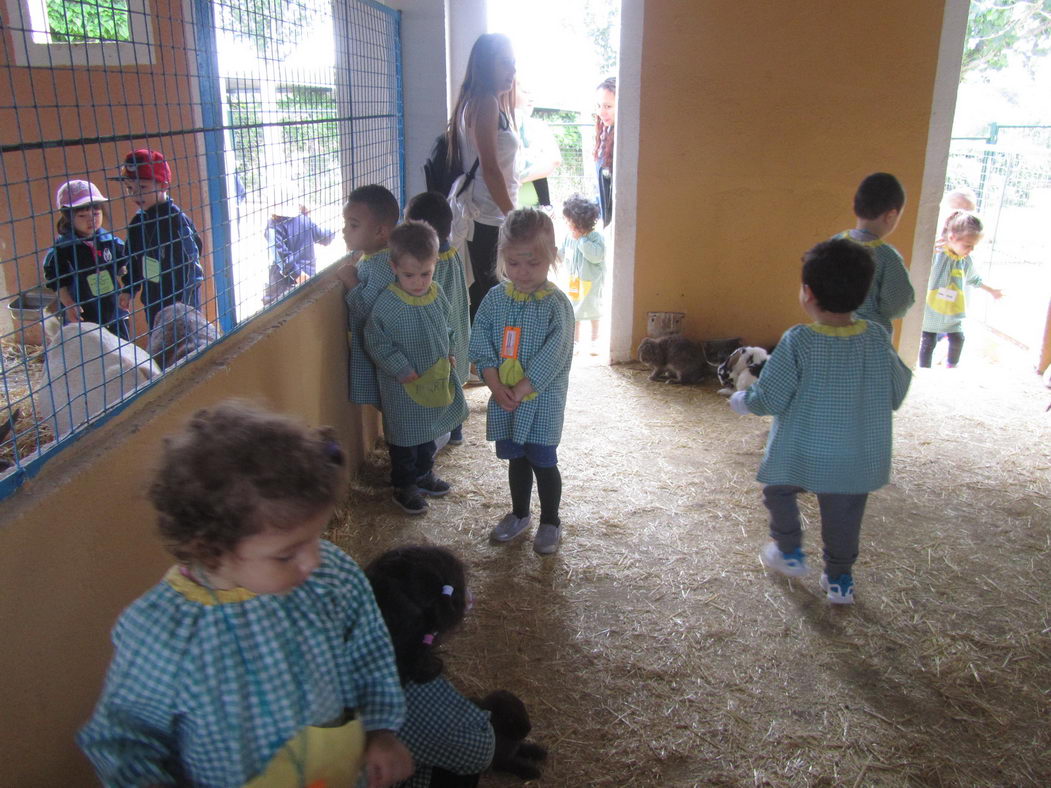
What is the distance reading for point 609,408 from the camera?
16.5ft

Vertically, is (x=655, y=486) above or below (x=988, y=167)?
below

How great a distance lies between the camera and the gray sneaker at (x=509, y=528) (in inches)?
133

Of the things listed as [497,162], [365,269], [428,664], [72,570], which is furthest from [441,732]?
[497,162]

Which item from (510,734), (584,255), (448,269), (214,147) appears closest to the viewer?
(510,734)

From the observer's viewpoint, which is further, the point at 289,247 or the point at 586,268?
the point at 586,268

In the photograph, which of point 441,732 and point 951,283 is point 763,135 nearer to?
point 951,283

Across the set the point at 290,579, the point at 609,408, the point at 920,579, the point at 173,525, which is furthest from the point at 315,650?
the point at 609,408

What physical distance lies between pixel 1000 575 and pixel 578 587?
1596 mm

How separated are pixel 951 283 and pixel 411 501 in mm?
4130

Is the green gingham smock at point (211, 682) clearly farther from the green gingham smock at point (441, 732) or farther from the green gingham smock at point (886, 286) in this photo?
the green gingham smock at point (886, 286)

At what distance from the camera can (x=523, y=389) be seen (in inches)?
122

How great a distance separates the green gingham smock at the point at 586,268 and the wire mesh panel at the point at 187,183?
135cm

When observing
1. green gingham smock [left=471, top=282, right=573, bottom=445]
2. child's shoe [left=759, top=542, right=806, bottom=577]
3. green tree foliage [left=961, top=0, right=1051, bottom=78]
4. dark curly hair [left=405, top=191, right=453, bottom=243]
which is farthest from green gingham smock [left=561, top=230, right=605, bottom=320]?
green tree foliage [left=961, top=0, right=1051, bottom=78]

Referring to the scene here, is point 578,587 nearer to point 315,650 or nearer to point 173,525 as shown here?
point 315,650
